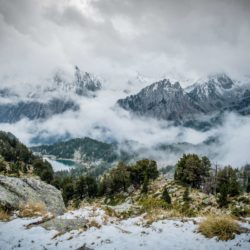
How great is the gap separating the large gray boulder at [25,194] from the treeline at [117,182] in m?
64.9

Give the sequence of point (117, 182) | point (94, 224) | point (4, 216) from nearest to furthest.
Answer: point (94, 224) < point (4, 216) < point (117, 182)

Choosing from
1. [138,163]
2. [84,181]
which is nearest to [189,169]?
[138,163]

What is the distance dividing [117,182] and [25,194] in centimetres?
8701

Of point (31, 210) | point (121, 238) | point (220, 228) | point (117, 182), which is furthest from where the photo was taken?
point (117, 182)

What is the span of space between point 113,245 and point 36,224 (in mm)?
8423

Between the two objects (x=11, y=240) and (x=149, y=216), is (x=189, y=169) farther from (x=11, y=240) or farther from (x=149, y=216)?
(x=11, y=240)

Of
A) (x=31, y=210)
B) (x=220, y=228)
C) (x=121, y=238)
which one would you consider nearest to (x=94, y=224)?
(x=121, y=238)

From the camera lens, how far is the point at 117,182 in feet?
383

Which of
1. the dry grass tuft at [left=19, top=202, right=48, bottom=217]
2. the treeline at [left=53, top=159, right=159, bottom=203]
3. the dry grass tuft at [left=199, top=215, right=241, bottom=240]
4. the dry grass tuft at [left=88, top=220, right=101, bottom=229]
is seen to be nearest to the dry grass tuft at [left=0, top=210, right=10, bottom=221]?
the dry grass tuft at [left=19, top=202, right=48, bottom=217]

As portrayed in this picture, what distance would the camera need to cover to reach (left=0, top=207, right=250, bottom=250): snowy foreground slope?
55.8ft

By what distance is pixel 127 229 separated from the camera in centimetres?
2056

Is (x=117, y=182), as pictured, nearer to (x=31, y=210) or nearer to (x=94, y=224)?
(x=31, y=210)

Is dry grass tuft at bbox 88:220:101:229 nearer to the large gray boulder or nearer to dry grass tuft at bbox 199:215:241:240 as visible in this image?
dry grass tuft at bbox 199:215:241:240

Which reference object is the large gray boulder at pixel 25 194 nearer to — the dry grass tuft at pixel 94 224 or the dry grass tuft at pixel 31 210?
the dry grass tuft at pixel 31 210
